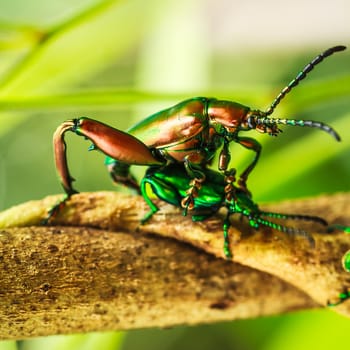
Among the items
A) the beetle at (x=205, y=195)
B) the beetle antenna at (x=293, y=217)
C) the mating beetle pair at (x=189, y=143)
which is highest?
A: the mating beetle pair at (x=189, y=143)

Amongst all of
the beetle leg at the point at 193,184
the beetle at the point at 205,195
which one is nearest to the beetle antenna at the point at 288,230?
the beetle at the point at 205,195

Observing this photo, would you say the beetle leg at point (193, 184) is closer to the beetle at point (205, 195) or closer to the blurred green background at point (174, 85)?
the beetle at point (205, 195)

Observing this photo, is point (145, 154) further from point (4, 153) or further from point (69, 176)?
point (4, 153)

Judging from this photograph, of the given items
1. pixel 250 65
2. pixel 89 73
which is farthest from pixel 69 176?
pixel 250 65

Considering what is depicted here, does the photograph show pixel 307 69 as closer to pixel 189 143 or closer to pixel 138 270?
pixel 189 143

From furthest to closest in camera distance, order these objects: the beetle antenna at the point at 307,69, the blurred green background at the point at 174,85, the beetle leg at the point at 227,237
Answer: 1. the blurred green background at the point at 174,85
2. the beetle leg at the point at 227,237
3. the beetle antenna at the point at 307,69

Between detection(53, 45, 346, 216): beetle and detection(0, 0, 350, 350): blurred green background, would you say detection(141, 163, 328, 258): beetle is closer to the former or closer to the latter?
detection(53, 45, 346, 216): beetle

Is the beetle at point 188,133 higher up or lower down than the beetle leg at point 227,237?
higher up

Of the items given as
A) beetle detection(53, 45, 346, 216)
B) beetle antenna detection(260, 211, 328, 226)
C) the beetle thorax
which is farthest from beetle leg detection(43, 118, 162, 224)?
beetle antenna detection(260, 211, 328, 226)
